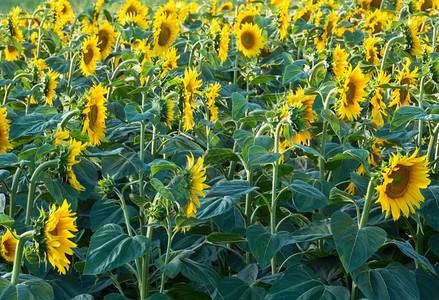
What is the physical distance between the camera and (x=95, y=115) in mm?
2006

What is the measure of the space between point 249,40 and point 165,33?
417 millimetres

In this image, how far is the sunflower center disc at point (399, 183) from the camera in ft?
5.33

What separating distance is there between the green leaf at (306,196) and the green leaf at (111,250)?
0.41m

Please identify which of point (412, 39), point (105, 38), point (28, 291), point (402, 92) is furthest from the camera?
point (105, 38)

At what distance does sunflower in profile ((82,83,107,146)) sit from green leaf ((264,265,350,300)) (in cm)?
72

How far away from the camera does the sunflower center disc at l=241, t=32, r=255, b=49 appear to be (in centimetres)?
324

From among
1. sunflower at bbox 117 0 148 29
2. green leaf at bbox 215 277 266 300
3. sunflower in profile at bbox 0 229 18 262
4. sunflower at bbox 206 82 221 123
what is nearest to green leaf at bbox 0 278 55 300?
sunflower in profile at bbox 0 229 18 262

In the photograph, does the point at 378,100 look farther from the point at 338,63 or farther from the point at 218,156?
the point at 218,156

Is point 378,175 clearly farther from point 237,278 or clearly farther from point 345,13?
point 345,13

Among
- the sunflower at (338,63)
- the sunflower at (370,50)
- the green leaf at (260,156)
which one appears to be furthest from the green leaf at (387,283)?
the sunflower at (370,50)

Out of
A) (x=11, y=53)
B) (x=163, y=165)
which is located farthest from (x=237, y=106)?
(x=11, y=53)

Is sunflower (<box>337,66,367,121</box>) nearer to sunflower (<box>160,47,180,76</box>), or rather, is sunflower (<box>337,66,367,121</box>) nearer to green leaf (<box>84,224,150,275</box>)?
sunflower (<box>160,47,180,76</box>)

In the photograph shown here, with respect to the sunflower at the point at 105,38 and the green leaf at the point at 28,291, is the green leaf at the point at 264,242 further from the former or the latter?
the sunflower at the point at 105,38

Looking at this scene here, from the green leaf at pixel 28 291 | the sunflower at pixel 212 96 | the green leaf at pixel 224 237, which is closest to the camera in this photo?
the green leaf at pixel 28 291
